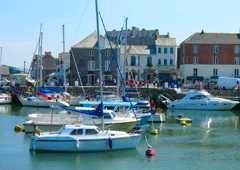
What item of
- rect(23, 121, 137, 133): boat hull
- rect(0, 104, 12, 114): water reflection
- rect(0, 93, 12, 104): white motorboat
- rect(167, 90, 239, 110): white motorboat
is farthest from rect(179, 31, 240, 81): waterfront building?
rect(23, 121, 137, 133): boat hull

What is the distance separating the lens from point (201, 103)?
72000mm

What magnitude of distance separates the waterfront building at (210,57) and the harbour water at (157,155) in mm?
45532

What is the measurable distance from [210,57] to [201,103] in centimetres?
2497

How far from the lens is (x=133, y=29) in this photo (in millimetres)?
115562

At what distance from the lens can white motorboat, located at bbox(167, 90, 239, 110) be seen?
235 feet

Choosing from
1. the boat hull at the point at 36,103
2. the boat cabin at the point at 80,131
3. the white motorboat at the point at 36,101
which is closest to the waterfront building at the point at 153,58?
the white motorboat at the point at 36,101

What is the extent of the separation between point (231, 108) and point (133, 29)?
4683 centimetres

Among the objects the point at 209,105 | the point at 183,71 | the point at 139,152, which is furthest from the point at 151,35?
the point at 139,152

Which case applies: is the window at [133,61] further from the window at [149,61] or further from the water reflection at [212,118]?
the water reflection at [212,118]

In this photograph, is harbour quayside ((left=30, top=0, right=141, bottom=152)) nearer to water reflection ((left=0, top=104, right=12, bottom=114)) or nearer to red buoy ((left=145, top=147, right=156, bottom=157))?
red buoy ((left=145, top=147, right=156, bottom=157))

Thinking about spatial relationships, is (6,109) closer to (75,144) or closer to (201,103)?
(201,103)

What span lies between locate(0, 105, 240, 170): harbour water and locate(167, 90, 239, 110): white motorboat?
20938 mm

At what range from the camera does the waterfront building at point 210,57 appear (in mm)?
95250

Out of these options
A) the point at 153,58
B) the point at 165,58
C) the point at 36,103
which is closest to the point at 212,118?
the point at 36,103
